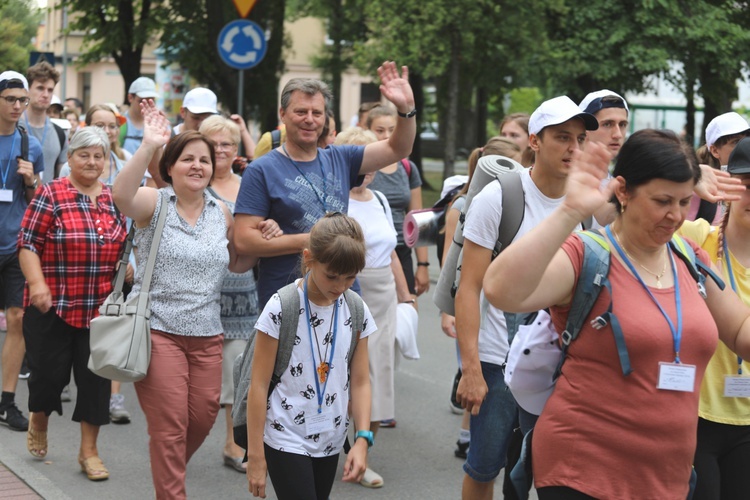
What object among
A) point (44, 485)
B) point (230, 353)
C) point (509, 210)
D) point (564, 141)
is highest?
point (564, 141)

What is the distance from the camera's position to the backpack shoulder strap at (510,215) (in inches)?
175

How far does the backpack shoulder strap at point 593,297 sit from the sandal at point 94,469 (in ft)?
12.5

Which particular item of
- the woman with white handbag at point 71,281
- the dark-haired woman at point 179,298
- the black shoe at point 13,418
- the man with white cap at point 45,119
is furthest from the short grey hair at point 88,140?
the man with white cap at point 45,119

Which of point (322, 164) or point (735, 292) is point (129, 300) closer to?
point (322, 164)

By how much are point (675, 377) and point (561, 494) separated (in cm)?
49

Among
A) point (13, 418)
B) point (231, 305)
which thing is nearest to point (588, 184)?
point (231, 305)

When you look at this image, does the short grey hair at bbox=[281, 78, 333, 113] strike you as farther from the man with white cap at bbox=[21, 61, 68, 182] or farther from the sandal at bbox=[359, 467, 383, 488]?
the man with white cap at bbox=[21, 61, 68, 182]

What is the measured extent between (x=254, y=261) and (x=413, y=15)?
1707cm

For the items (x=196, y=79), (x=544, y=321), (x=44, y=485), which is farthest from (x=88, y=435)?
(x=196, y=79)

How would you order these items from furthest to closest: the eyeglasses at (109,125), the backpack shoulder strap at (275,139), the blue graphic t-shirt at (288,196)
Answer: the eyeglasses at (109,125), the backpack shoulder strap at (275,139), the blue graphic t-shirt at (288,196)

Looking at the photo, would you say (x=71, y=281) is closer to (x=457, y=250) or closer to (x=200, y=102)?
(x=200, y=102)

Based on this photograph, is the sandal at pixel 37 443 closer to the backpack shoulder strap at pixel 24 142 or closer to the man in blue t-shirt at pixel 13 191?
the man in blue t-shirt at pixel 13 191

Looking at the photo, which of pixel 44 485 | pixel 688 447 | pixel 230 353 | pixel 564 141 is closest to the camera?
pixel 688 447

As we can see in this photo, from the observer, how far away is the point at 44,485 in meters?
5.90
